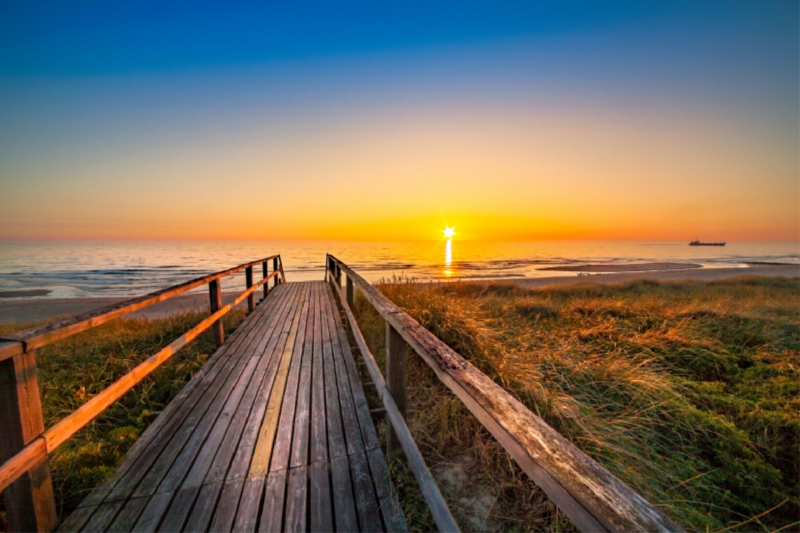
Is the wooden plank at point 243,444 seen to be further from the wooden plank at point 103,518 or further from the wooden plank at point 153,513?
the wooden plank at point 103,518

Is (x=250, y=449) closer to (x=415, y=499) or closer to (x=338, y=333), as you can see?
(x=415, y=499)

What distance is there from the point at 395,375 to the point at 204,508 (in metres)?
1.37

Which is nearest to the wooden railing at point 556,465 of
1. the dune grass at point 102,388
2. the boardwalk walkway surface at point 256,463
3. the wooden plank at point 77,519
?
the boardwalk walkway surface at point 256,463

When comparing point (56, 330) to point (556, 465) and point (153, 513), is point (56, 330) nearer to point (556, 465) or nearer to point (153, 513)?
point (153, 513)

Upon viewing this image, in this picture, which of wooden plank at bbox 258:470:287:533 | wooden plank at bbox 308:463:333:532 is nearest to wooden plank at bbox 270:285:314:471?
wooden plank at bbox 258:470:287:533

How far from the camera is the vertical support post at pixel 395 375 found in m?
2.37

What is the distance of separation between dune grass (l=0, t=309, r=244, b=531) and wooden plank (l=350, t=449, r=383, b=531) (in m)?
1.68

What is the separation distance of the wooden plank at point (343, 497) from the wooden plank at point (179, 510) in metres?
0.85

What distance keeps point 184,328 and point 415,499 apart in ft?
21.3

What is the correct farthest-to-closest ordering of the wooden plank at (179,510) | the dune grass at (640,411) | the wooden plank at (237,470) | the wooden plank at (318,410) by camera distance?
the wooden plank at (318,410)
the dune grass at (640,411)
the wooden plank at (237,470)
the wooden plank at (179,510)

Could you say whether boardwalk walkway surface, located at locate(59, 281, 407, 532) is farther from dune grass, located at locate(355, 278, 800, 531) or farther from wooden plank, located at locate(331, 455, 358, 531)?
dune grass, located at locate(355, 278, 800, 531)

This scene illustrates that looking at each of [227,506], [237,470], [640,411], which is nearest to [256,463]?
[237,470]

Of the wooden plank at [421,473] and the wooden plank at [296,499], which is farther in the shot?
the wooden plank at [296,499]

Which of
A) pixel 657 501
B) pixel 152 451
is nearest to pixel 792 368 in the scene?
pixel 657 501
